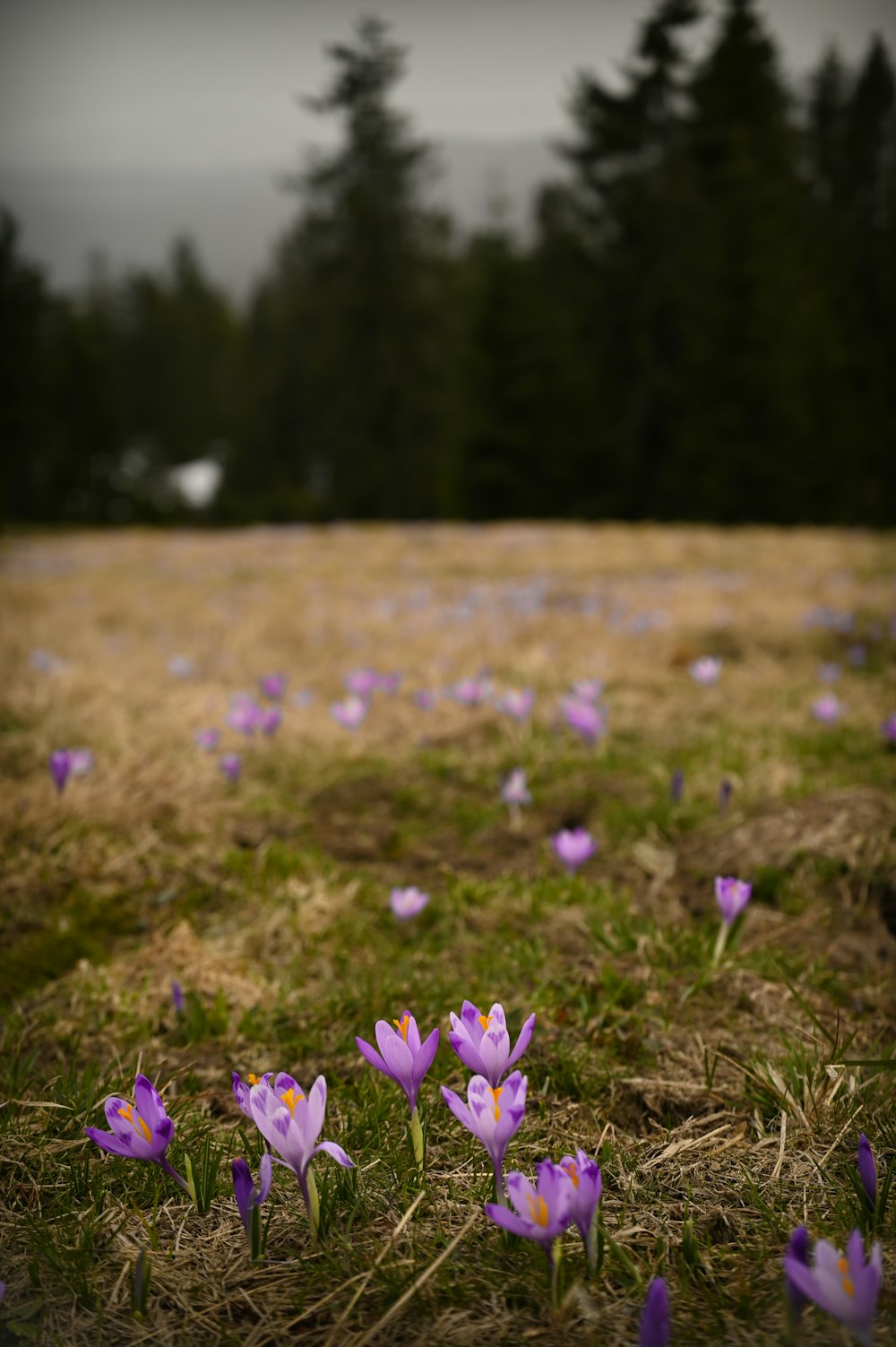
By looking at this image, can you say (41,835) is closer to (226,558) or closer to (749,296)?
(226,558)

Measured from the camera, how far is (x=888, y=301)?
2828cm

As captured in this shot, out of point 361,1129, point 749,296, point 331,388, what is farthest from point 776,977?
point 331,388

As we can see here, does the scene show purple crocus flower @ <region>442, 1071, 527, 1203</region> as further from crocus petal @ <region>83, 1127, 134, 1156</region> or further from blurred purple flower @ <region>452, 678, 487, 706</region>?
blurred purple flower @ <region>452, 678, 487, 706</region>

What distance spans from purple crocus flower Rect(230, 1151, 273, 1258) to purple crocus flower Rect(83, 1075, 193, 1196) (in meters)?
0.12

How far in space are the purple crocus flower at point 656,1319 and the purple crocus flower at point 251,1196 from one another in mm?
487

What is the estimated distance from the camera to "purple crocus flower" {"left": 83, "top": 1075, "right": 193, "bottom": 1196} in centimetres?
111

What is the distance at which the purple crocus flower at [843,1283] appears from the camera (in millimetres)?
808

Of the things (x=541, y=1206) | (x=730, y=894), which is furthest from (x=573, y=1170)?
(x=730, y=894)

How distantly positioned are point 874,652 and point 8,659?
5497 mm

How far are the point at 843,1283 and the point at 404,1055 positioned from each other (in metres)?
0.58

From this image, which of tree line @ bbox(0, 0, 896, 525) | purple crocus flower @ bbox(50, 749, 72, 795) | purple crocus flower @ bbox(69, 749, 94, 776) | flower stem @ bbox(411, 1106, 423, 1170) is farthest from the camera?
tree line @ bbox(0, 0, 896, 525)

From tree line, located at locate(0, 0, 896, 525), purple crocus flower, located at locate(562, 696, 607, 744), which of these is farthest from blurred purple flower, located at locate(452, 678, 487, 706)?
tree line, located at locate(0, 0, 896, 525)

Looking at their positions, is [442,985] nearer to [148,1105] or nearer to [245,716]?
[148,1105]

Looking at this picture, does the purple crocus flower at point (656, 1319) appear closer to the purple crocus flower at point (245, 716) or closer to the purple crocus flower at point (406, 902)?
the purple crocus flower at point (406, 902)
